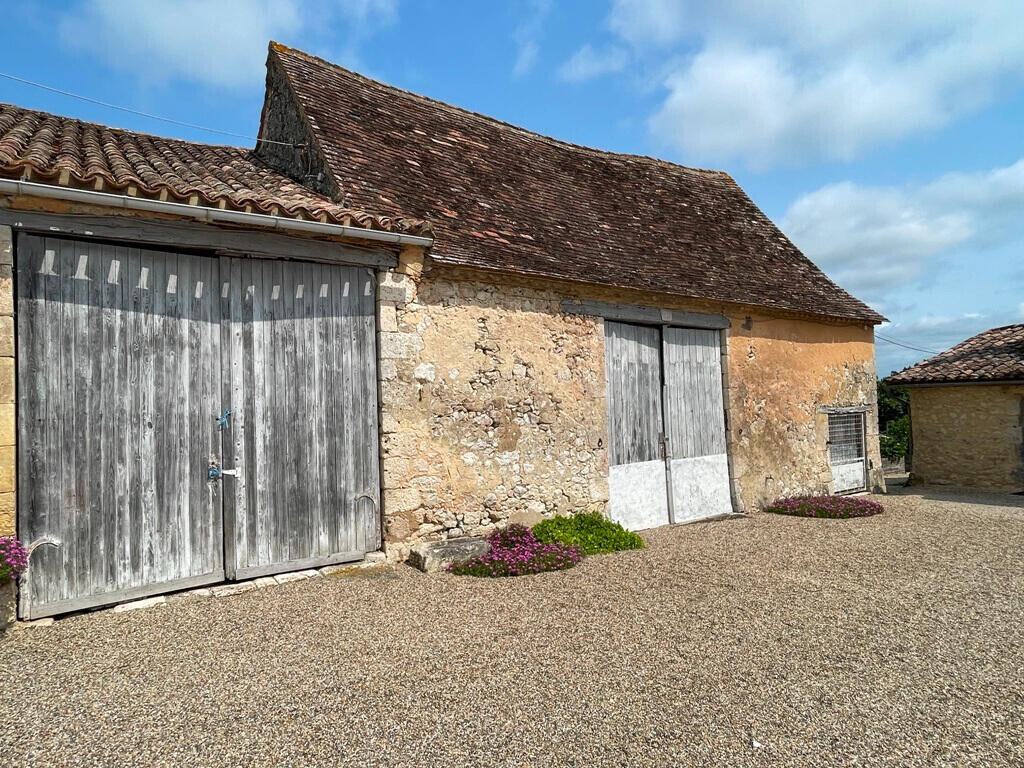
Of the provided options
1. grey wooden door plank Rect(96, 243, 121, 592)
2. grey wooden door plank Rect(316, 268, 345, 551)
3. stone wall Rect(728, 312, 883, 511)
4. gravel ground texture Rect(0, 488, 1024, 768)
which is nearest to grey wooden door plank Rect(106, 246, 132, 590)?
grey wooden door plank Rect(96, 243, 121, 592)

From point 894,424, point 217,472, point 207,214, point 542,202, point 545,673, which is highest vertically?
point 542,202

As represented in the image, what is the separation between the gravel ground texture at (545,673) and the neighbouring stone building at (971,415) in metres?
7.23

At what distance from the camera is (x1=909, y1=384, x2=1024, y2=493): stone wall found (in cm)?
1107

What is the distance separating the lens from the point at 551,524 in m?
6.54

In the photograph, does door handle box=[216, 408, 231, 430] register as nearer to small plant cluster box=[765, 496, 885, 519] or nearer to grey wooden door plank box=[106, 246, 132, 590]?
grey wooden door plank box=[106, 246, 132, 590]

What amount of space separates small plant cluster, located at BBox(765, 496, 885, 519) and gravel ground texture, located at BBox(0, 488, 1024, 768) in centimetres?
285

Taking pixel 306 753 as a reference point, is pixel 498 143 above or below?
above

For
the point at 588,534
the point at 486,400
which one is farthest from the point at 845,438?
the point at 486,400

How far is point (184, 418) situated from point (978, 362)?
13.6 m

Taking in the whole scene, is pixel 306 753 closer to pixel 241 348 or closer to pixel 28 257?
pixel 241 348

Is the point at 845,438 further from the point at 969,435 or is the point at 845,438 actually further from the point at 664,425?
the point at 664,425

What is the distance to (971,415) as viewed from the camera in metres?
11.6

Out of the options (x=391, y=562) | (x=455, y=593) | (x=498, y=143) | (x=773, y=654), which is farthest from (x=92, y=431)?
(x=498, y=143)

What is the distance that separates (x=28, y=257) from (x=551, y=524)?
16.5ft
